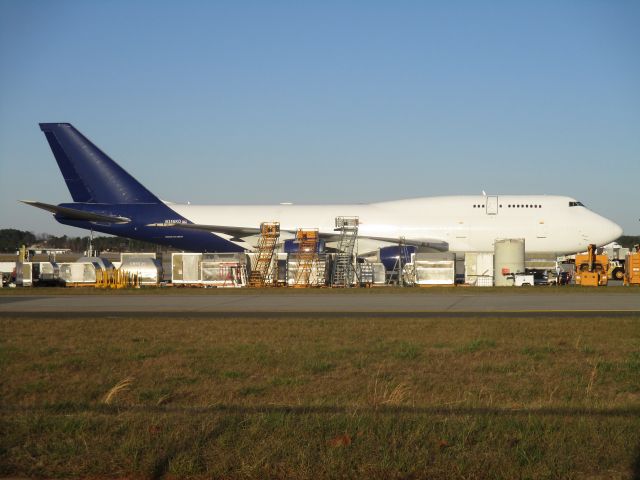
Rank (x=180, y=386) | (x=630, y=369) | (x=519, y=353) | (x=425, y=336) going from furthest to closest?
1. (x=425, y=336)
2. (x=519, y=353)
3. (x=630, y=369)
4. (x=180, y=386)

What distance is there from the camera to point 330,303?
2588cm

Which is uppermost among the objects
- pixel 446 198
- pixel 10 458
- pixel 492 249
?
pixel 446 198

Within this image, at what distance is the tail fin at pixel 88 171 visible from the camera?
49750mm

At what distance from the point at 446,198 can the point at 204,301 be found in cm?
2492

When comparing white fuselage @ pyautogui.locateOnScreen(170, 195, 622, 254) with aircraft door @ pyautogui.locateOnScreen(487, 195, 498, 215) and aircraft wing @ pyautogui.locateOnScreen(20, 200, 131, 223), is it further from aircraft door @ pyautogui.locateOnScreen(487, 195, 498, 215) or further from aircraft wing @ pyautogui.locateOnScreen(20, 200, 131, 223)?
aircraft wing @ pyautogui.locateOnScreen(20, 200, 131, 223)

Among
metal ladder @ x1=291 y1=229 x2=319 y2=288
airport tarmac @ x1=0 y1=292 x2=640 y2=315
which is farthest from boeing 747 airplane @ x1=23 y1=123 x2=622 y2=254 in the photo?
airport tarmac @ x1=0 y1=292 x2=640 y2=315

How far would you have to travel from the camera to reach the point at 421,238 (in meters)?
47.6

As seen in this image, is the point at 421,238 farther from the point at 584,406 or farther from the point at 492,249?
the point at 584,406

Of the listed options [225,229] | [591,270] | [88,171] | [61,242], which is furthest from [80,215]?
[61,242]

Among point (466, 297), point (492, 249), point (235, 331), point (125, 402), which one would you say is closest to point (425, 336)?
point (235, 331)

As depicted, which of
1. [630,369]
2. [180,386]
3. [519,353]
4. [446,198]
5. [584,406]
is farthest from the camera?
[446,198]

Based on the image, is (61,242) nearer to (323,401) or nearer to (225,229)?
(225,229)

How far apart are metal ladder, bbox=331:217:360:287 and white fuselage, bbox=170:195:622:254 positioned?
1.21m

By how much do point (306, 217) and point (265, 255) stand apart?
6813mm
